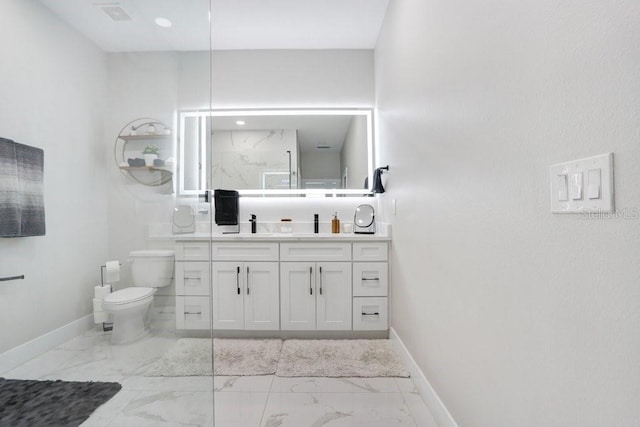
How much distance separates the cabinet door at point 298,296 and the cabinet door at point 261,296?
60 mm

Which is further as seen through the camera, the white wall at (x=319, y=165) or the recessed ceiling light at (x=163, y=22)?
the white wall at (x=319, y=165)

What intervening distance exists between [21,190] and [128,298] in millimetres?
715

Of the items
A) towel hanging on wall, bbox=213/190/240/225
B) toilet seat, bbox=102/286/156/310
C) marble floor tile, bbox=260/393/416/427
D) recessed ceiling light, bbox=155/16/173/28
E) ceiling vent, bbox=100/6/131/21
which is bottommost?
marble floor tile, bbox=260/393/416/427

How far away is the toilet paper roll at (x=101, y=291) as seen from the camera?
1.41m

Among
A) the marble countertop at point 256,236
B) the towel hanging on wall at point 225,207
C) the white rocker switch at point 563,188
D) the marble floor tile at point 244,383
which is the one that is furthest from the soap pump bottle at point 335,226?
the white rocker switch at point 563,188

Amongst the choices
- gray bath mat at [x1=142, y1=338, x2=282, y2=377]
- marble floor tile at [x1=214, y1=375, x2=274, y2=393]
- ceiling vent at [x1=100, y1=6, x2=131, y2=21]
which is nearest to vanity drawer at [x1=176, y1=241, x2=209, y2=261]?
gray bath mat at [x1=142, y1=338, x2=282, y2=377]

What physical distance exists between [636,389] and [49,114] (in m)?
2.27

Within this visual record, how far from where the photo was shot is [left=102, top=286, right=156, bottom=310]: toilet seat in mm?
1379

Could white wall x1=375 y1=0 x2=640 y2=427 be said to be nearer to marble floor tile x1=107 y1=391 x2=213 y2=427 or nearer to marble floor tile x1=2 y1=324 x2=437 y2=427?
marble floor tile x1=2 y1=324 x2=437 y2=427

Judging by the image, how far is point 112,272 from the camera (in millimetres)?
1423

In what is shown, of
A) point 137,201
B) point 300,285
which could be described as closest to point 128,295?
point 137,201

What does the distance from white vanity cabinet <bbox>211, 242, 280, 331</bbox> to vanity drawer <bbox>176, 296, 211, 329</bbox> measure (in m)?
0.51

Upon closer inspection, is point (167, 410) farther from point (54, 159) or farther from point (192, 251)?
point (54, 159)

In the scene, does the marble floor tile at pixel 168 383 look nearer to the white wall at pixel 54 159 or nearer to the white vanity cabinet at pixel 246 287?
the white wall at pixel 54 159
